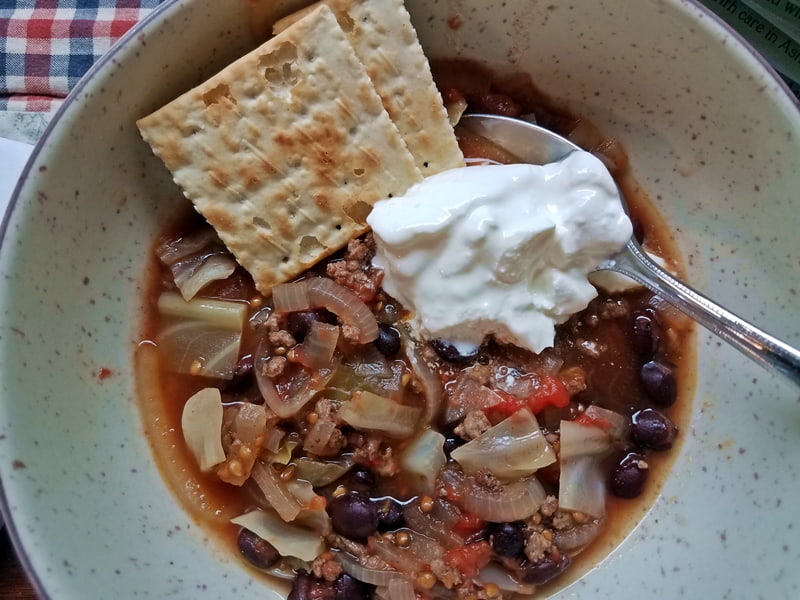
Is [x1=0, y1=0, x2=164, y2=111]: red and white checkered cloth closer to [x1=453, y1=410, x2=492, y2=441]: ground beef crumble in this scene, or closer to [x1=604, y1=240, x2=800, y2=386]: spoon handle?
[x1=453, y1=410, x2=492, y2=441]: ground beef crumble

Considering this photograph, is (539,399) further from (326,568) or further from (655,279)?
(326,568)

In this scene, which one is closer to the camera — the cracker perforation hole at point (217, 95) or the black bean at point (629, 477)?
the cracker perforation hole at point (217, 95)

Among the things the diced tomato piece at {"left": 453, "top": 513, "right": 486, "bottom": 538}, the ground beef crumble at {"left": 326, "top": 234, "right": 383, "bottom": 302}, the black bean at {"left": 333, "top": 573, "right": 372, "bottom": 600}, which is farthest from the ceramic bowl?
the ground beef crumble at {"left": 326, "top": 234, "right": 383, "bottom": 302}

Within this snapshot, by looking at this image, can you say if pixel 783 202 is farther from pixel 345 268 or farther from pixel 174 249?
pixel 174 249

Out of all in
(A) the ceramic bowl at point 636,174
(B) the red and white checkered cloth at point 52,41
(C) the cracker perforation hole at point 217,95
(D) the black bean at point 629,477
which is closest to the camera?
(A) the ceramic bowl at point 636,174

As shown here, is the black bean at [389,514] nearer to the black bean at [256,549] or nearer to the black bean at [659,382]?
the black bean at [256,549]

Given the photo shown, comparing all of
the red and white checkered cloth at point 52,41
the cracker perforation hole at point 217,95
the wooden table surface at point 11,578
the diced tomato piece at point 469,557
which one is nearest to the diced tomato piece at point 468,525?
the diced tomato piece at point 469,557
